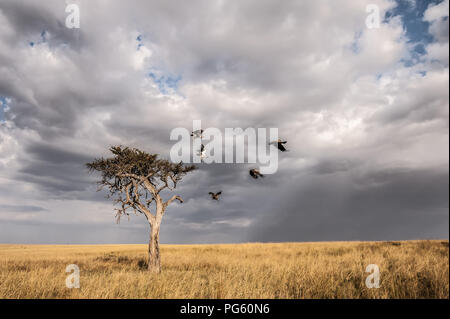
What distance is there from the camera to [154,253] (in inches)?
584

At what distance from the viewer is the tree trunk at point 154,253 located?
14.7m

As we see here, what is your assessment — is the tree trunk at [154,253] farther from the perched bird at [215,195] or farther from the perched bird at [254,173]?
the perched bird at [254,173]

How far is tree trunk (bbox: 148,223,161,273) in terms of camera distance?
1466 centimetres

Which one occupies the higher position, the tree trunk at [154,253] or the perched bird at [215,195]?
the perched bird at [215,195]

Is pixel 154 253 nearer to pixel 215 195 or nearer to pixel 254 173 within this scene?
pixel 215 195

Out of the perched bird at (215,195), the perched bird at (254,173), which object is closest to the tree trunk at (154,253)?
the perched bird at (215,195)

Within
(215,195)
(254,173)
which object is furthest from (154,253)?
(254,173)

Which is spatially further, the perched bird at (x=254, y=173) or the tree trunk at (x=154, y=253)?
the tree trunk at (x=154, y=253)

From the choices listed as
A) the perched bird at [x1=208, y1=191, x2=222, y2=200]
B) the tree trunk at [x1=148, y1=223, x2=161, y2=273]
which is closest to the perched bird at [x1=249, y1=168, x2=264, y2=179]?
the perched bird at [x1=208, y1=191, x2=222, y2=200]

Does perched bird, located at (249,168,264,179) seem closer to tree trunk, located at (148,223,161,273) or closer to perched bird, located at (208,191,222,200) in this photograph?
perched bird, located at (208,191,222,200)
